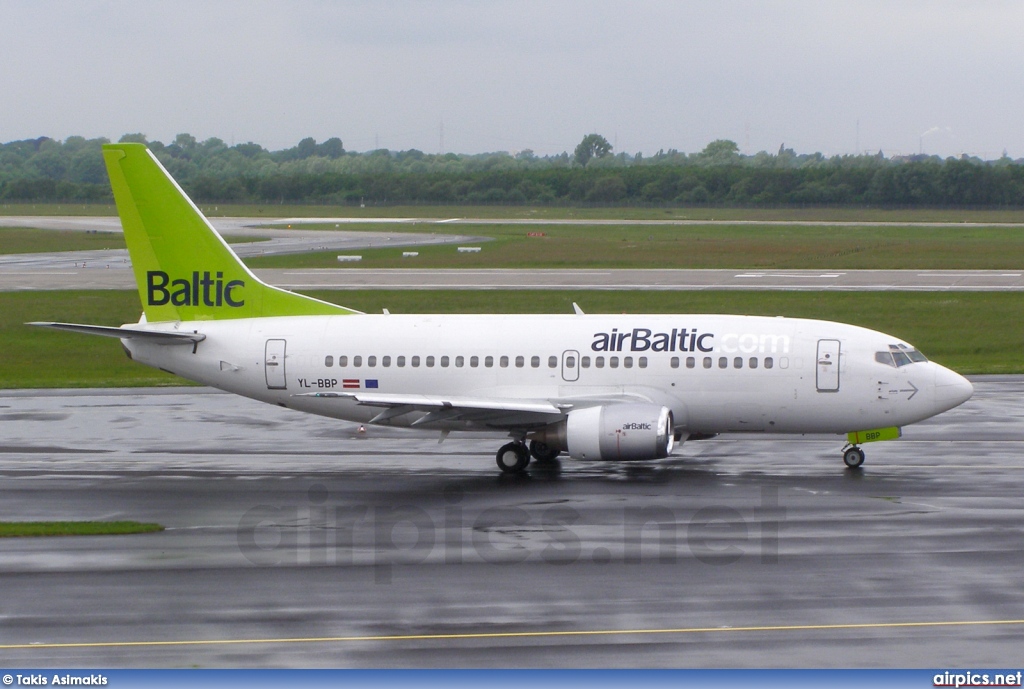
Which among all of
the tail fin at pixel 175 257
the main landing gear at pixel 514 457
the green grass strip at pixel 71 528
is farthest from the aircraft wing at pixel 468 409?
the green grass strip at pixel 71 528

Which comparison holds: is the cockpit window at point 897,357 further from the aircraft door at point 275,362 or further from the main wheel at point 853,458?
the aircraft door at point 275,362

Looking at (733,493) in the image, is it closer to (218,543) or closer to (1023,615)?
(1023,615)

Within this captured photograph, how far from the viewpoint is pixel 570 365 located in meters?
30.0

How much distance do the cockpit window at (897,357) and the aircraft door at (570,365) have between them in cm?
731

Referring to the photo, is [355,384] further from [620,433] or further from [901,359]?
Result: [901,359]

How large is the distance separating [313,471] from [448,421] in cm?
370

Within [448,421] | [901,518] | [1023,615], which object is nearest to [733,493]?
[901,518]

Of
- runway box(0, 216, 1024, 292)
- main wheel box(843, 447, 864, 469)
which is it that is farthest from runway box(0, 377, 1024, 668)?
runway box(0, 216, 1024, 292)

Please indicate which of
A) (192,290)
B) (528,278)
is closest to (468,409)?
(192,290)

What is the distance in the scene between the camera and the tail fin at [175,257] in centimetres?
3148

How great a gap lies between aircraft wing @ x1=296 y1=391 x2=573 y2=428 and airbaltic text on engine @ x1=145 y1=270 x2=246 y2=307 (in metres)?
4.12

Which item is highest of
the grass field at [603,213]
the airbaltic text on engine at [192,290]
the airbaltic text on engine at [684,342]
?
the grass field at [603,213]

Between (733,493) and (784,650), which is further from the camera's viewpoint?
(733,493)

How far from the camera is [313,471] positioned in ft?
99.1
